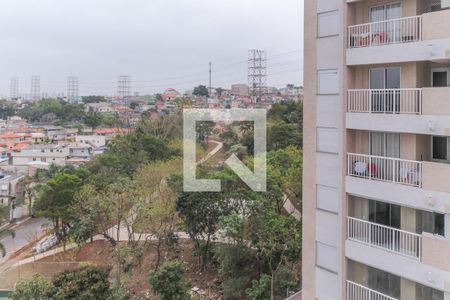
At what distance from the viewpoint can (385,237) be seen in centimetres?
576

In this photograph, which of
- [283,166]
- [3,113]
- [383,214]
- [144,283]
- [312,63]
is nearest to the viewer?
[383,214]

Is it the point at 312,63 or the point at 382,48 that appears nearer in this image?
the point at 382,48

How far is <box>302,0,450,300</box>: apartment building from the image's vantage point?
5.19 metres

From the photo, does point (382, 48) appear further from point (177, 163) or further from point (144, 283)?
point (177, 163)

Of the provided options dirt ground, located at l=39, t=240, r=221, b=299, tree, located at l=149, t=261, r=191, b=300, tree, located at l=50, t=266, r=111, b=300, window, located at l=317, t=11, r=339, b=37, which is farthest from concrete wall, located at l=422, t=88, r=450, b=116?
dirt ground, located at l=39, t=240, r=221, b=299

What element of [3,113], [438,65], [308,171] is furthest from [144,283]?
[3,113]

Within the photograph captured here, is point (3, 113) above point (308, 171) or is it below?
above

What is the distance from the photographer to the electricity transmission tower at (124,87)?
81.9 meters

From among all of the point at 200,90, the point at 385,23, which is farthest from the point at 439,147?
the point at 200,90

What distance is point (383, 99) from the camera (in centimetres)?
582

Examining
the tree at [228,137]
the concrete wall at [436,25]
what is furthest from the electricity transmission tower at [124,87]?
the concrete wall at [436,25]

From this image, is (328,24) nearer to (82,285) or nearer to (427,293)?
(427,293)

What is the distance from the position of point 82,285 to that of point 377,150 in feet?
21.3

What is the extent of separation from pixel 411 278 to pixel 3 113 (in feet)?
250
